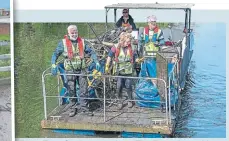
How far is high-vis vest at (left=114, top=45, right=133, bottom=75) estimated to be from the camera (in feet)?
24.5

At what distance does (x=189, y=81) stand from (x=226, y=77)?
0.42m

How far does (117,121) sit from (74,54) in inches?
34.1

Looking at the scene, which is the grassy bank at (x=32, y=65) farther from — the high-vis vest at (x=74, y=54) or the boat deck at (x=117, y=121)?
the boat deck at (x=117, y=121)

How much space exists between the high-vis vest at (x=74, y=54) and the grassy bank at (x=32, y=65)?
9cm

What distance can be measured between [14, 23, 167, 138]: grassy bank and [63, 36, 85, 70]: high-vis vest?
94mm

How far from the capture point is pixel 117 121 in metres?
7.38

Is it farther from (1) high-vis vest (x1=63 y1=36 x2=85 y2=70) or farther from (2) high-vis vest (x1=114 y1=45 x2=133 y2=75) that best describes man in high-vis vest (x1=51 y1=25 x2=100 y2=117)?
(2) high-vis vest (x1=114 y1=45 x2=133 y2=75)

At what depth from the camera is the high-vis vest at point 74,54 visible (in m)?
7.51

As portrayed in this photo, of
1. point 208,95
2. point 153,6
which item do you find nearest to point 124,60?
point 153,6

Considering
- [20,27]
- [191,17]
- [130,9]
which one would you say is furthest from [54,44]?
[191,17]

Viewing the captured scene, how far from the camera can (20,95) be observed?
24.9ft

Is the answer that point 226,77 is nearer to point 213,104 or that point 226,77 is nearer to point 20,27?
point 213,104

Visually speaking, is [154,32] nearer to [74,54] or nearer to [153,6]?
[153,6]

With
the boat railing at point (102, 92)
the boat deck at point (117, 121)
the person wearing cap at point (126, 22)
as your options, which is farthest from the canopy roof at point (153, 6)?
the boat deck at point (117, 121)
